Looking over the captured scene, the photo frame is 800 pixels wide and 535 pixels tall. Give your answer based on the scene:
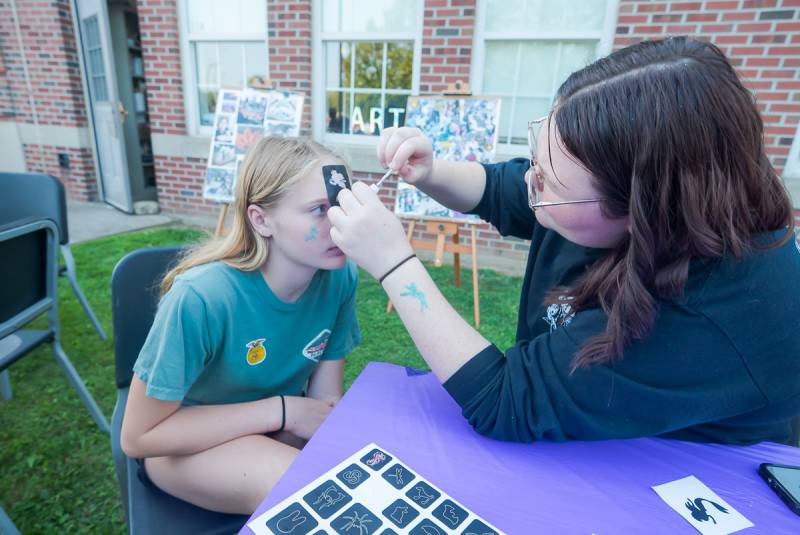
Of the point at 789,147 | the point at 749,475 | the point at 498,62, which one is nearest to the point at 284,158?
the point at 749,475

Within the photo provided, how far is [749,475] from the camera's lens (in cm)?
84

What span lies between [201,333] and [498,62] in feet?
13.0

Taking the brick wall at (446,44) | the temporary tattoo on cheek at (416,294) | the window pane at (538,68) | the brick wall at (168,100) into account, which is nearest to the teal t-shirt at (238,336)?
the temporary tattoo on cheek at (416,294)

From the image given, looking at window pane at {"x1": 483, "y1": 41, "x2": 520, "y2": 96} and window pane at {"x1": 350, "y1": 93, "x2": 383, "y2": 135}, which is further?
window pane at {"x1": 350, "y1": 93, "x2": 383, "y2": 135}

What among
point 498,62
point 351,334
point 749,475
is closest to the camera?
point 749,475

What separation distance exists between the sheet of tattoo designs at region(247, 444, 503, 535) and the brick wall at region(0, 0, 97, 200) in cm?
666

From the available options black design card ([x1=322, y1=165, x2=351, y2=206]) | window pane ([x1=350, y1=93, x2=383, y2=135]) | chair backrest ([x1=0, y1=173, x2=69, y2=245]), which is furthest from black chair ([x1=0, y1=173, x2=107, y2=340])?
window pane ([x1=350, y1=93, x2=383, y2=135])

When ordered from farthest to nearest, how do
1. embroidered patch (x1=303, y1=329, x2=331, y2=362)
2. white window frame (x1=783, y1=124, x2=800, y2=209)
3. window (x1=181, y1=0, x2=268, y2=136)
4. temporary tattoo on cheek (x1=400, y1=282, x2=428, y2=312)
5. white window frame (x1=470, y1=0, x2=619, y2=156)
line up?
window (x1=181, y1=0, x2=268, y2=136)
white window frame (x1=470, y1=0, x2=619, y2=156)
white window frame (x1=783, y1=124, x2=800, y2=209)
embroidered patch (x1=303, y1=329, x2=331, y2=362)
temporary tattoo on cheek (x1=400, y1=282, x2=428, y2=312)

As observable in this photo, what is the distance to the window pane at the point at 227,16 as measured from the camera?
4656 mm

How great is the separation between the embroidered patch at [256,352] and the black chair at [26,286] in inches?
37.9

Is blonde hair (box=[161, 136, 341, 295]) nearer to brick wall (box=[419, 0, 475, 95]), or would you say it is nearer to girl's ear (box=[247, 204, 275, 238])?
girl's ear (box=[247, 204, 275, 238])

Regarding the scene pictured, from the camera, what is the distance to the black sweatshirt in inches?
29.2

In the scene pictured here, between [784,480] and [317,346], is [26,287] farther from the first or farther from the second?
[784,480]

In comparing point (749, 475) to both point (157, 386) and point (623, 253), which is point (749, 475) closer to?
point (623, 253)
